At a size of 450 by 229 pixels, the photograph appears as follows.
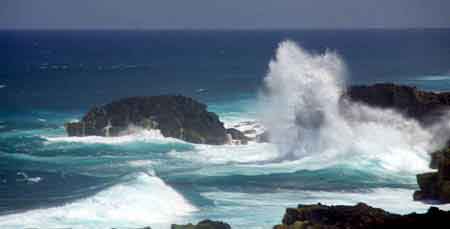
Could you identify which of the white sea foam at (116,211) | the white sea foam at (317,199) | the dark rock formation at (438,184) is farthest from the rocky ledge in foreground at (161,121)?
the dark rock formation at (438,184)

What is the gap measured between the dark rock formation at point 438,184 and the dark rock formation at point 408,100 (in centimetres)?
1091

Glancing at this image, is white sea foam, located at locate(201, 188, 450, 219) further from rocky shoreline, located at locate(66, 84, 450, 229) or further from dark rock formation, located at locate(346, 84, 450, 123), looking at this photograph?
dark rock formation, located at locate(346, 84, 450, 123)

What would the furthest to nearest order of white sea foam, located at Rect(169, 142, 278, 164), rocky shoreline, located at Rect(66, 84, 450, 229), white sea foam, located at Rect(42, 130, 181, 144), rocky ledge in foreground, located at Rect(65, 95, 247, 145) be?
1. rocky ledge in foreground, located at Rect(65, 95, 247, 145)
2. white sea foam, located at Rect(42, 130, 181, 144)
3. white sea foam, located at Rect(169, 142, 278, 164)
4. rocky shoreline, located at Rect(66, 84, 450, 229)

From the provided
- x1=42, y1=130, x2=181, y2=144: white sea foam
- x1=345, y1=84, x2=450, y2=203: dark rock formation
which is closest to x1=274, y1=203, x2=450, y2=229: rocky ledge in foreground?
x1=345, y1=84, x2=450, y2=203: dark rock formation

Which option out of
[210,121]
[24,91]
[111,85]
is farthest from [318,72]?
[111,85]

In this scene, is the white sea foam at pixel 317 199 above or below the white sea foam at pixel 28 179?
below

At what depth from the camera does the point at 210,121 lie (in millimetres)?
52438

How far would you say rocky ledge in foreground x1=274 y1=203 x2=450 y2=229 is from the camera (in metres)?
25.7

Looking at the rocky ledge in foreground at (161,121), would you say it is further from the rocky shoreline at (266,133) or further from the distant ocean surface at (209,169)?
the distant ocean surface at (209,169)

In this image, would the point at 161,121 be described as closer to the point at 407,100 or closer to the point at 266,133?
the point at 266,133

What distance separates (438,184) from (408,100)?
13.4 metres

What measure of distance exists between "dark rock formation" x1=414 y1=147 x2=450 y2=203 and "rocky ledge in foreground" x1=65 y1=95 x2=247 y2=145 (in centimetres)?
1764

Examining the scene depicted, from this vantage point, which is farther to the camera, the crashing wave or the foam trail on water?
the crashing wave

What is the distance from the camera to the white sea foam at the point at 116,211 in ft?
105
